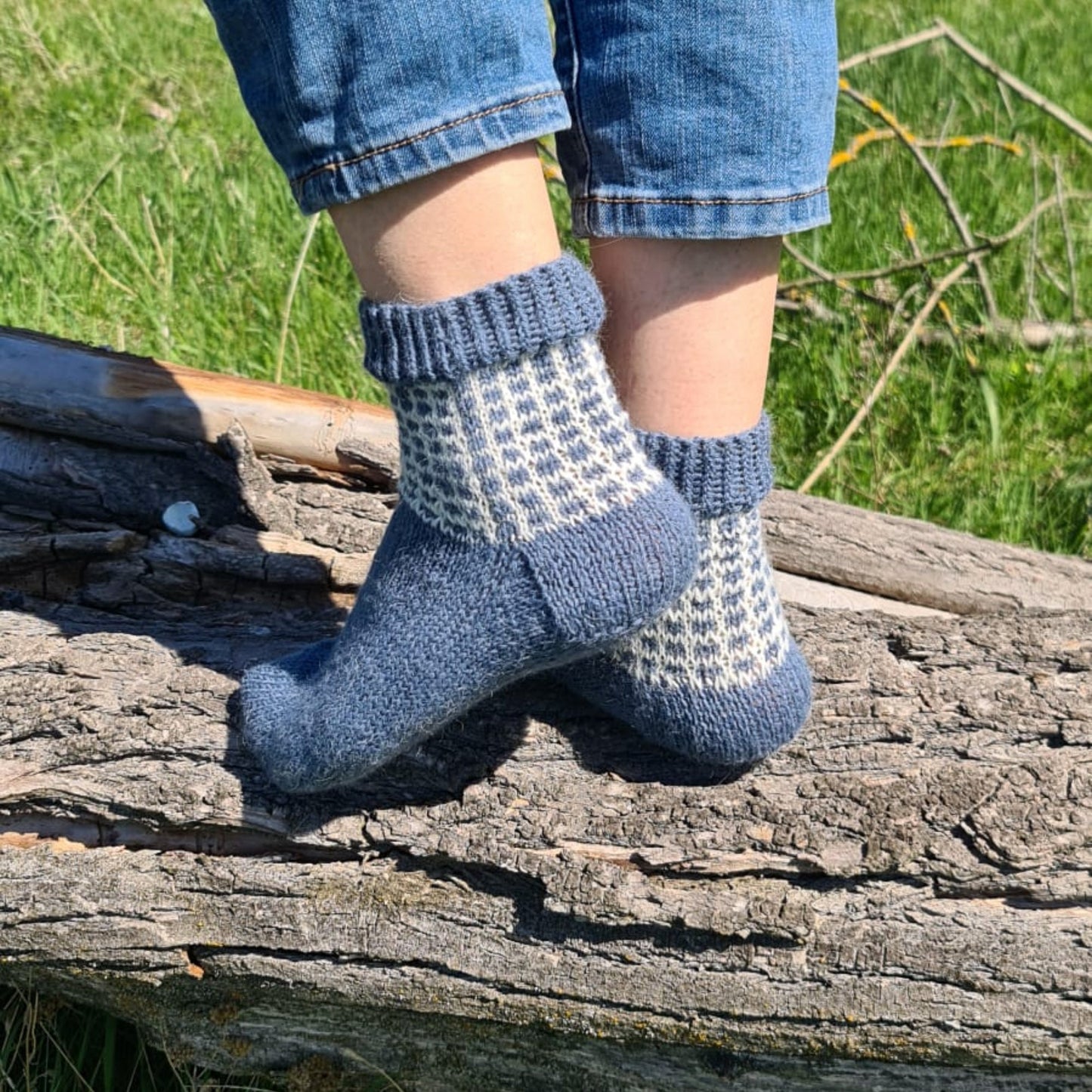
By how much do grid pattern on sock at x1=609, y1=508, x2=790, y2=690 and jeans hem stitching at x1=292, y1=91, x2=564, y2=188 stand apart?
1.34 ft

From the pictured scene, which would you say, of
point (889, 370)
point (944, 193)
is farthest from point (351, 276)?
point (944, 193)

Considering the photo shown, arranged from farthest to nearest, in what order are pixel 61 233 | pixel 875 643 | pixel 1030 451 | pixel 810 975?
pixel 61 233
pixel 1030 451
pixel 875 643
pixel 810 975

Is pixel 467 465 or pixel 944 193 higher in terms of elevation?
pixel 944 193

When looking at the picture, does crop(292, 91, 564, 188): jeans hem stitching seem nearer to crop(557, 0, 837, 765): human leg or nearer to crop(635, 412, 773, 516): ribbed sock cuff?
crop(557, 0, 837, 765): human leg

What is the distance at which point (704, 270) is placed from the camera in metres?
1.04

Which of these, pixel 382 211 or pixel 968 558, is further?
pixel 968 558

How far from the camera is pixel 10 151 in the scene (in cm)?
292

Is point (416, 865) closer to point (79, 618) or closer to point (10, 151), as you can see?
point (79, 618)

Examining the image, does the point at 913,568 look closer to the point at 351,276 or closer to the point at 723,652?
the point at 723,652

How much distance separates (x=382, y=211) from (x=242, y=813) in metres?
0.58

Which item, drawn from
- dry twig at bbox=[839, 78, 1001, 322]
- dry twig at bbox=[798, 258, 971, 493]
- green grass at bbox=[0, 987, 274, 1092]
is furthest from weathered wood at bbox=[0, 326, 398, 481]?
dry twig at bbox=[839, 78, 1001, 322]

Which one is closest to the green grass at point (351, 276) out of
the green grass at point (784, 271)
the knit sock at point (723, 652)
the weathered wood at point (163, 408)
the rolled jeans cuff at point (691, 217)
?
the green grass at point (784, 271)

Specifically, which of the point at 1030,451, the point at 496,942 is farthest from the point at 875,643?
the point at 1030,451

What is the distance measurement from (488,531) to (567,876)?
321 mm
